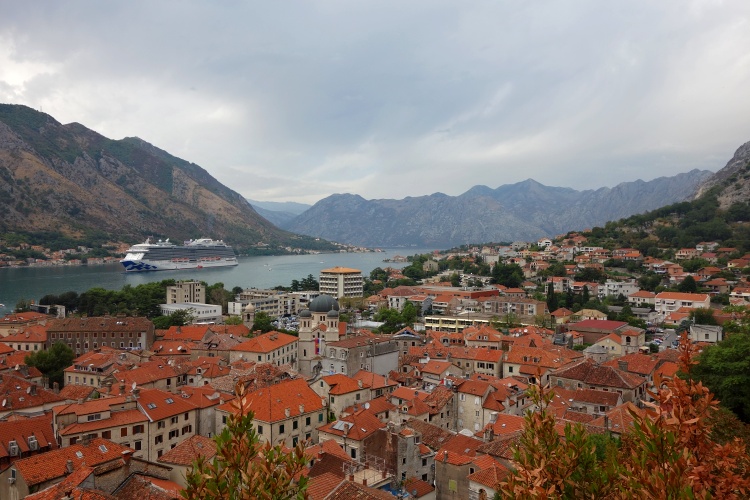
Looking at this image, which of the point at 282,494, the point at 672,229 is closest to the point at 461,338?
the point at 282,494

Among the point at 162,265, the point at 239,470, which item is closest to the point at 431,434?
the point at 239,470

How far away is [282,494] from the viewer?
14.1ft

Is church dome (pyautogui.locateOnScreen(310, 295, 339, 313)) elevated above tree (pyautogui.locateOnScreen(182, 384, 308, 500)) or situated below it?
below

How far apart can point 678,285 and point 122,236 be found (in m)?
180

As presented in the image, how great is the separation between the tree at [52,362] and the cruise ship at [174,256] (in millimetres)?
113208

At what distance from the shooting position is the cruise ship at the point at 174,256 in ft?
466

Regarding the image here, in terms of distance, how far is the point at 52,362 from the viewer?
34.5 metres

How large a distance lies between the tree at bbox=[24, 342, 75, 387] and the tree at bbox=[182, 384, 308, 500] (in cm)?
3583

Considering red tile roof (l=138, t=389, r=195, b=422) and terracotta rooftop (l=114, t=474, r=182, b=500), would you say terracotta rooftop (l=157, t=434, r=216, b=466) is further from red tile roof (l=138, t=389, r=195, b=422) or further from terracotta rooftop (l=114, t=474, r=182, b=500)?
red tile roof (l=138, t=389, r=195, b=422)

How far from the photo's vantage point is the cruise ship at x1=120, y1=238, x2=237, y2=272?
5591 inches

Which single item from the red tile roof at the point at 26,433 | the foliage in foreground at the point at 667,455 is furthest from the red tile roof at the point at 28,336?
the foliage in foreground at the point at 667,455

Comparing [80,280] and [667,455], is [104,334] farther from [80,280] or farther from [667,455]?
[80,280]

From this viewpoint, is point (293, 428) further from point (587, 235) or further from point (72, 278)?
point (72, 278)

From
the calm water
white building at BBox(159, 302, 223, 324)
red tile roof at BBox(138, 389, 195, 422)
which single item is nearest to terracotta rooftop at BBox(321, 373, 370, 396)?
red tile roof at BBox(138, 389, 195, 422)
